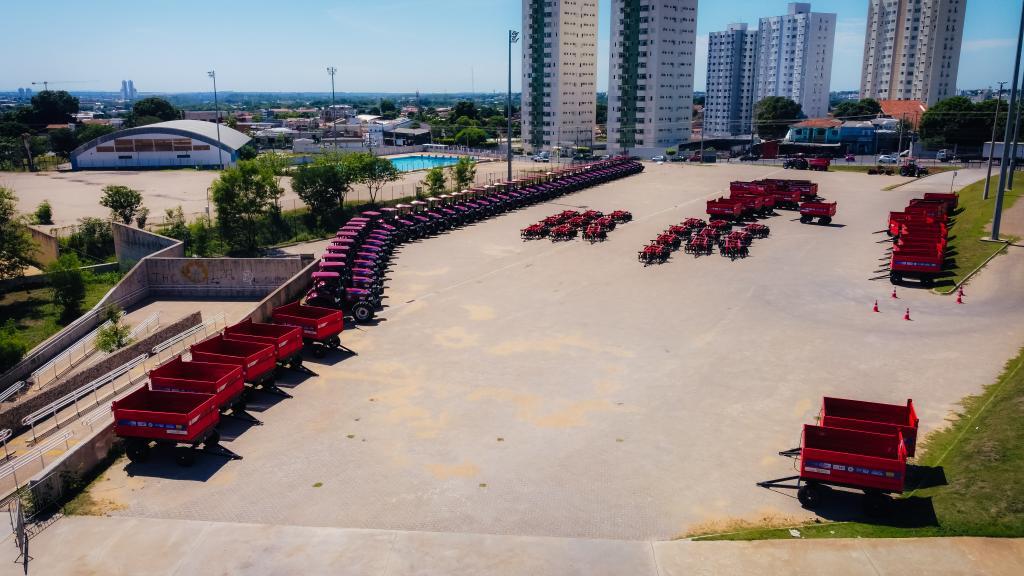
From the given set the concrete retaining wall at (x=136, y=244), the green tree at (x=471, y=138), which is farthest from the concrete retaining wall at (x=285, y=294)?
the green tree at (x=471, y=138)

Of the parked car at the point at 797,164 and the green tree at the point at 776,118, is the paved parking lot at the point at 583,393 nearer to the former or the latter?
the parked car at the point at 797,164

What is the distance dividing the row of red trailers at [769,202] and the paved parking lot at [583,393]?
10.4 m

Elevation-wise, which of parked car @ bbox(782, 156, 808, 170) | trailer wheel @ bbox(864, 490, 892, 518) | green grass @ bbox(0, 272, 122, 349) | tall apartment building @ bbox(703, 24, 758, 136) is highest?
tall apartment building @ bbox(703, 24, 758, 136)

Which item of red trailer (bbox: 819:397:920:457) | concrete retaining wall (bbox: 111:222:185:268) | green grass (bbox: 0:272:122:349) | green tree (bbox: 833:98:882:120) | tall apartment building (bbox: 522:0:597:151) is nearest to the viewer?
red trailer (bbox: 819:397:920:457)

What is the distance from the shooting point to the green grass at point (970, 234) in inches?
1312

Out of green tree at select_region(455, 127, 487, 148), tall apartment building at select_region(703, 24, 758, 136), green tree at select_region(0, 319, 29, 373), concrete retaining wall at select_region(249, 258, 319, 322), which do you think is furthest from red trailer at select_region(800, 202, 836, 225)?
tall apartment building at select_region(703, 24, 758, 136)

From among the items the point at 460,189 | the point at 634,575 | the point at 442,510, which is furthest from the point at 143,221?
the point at 634,575

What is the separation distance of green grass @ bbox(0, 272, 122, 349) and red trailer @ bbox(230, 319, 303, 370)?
439 inches

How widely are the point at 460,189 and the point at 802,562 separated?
49247 mm

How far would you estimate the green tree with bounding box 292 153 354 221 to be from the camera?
1828 inches

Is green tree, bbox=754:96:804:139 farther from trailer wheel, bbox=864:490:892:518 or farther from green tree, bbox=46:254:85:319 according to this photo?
trailer wheel, bbox=864:490:892:518

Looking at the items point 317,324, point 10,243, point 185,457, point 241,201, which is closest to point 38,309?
point 10,243

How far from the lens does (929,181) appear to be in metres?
67.3

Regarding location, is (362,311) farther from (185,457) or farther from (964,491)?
(964,491)
